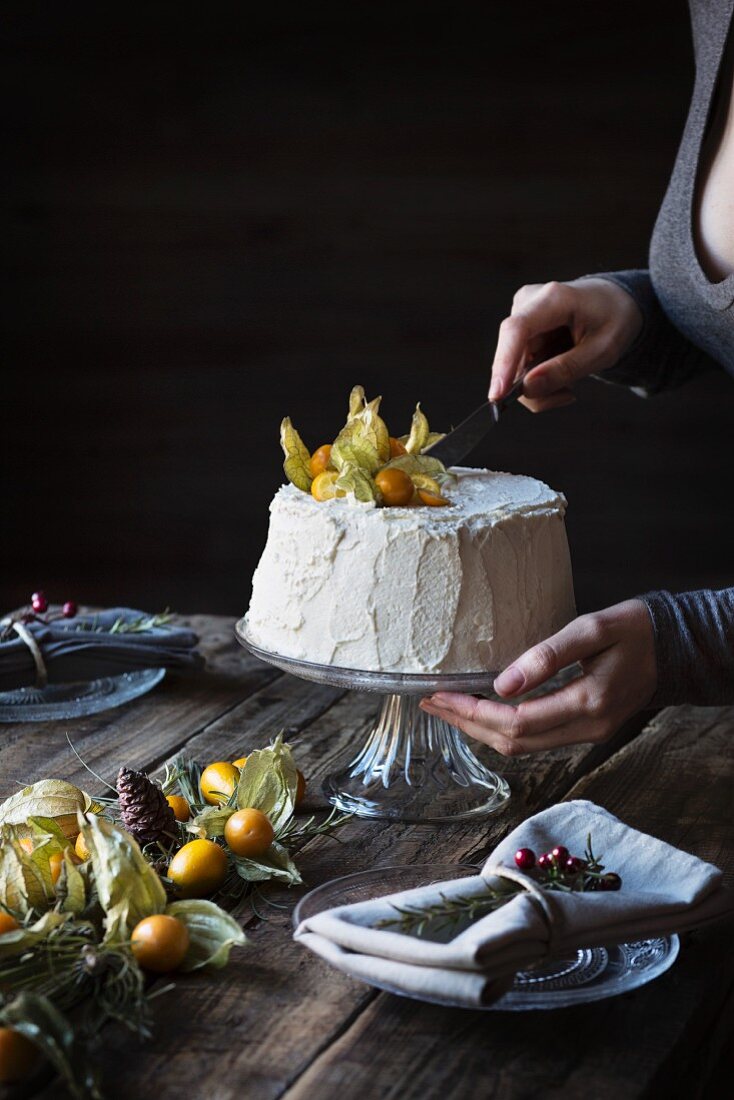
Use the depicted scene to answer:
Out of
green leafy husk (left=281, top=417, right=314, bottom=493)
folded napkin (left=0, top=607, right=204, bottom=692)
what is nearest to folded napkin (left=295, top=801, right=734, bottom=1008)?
green leafy husk (left=281, top=417, right=314, bottom=493)

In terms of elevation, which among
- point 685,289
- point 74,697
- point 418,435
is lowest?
point 74,697

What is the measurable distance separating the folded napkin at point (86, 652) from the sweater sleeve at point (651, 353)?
0.69m

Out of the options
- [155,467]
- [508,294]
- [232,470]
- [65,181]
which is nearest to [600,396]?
[508,294]

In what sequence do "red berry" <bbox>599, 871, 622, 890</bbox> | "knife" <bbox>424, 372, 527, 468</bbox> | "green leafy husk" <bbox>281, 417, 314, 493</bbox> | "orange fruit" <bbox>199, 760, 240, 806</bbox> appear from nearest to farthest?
"red berry" <bbox>599, 871, 622, 890</bbox>
"orange fruit" <bbox>199, 760, 240, 806</bbox>
"green leafy husk" <bbox>281, 417, 314, 493</bbox>
"knife" <bbox>424, 372, 527, 468</bbox>

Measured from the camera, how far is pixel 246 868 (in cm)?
107

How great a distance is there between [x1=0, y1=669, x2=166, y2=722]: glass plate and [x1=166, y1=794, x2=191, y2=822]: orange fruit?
39 cm

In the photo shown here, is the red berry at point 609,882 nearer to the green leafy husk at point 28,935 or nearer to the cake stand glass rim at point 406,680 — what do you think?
the cake stand glass rim at point 406,680

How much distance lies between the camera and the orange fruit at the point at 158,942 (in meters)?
0.90

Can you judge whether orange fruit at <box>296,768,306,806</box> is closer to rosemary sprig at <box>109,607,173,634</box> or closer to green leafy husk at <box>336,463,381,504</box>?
green leafy husk at <box>336,463,381,504</box>

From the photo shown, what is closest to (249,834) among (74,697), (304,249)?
(74,697)

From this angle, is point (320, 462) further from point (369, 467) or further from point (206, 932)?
point (206, 932)

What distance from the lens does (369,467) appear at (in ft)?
4.19

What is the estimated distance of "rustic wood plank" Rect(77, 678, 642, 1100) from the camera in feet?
2.65

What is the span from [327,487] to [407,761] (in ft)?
1.00
